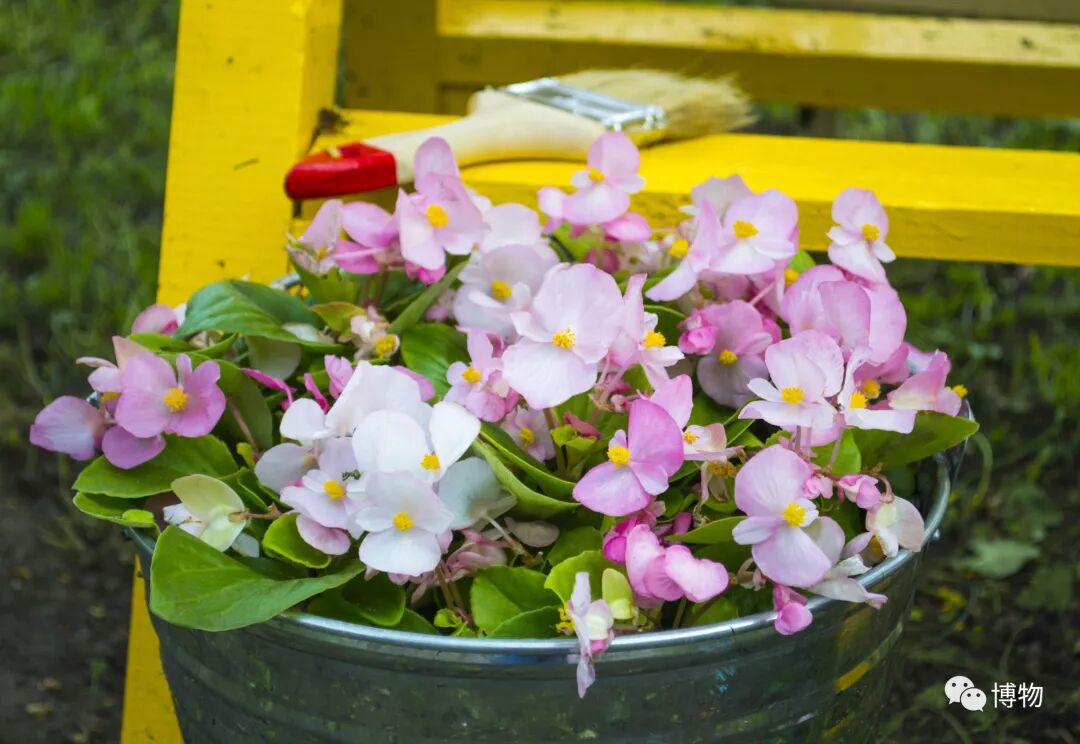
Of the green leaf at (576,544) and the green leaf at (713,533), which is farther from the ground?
the green leaf at (713,533)

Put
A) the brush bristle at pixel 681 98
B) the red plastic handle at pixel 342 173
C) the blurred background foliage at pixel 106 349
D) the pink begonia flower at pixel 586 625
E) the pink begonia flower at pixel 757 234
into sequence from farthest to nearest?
the blurred background foliage at pixel 106 349 < the brush bristle at pixel 681 98 < the red plastic handle at pixel 342 173 < the pink begonia flower at pixel 757 234 < the pink begonia flower at pixel 586 625

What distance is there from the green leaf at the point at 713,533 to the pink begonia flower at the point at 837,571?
0.04 meters

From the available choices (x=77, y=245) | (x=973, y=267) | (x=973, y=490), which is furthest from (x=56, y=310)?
(x=973, y=267)

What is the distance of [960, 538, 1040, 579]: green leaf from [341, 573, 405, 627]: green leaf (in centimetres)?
128

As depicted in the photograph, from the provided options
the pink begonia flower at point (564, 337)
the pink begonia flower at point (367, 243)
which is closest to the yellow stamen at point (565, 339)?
the pink begonia flower at point (564, 337)

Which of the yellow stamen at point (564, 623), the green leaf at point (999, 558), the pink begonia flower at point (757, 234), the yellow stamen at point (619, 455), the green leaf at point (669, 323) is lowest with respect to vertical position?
the green leaf at point (999, 558)

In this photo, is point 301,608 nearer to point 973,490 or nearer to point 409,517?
point 409,517

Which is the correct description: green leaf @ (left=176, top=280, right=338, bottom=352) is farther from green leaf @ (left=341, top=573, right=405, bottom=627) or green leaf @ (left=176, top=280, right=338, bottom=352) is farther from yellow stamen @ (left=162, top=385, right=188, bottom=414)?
green leaf @ (left=341, top=573, right=405, bottom=627)

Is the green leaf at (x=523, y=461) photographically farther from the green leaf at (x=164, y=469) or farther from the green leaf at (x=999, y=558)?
the green leaf at (x=999, y=558)

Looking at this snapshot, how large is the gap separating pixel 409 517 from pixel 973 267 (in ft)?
7.25

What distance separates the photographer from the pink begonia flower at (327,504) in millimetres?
702

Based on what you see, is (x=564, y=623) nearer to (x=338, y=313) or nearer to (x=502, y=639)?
(x=502, y=639)

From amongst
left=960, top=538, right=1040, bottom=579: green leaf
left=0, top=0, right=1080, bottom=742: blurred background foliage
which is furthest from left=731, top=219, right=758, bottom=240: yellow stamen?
left=960, top=538, right=1040, bottom=579: green leaf

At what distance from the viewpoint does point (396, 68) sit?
186 cm
